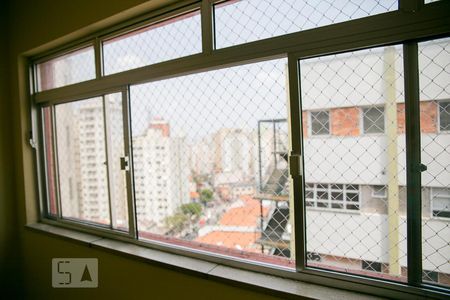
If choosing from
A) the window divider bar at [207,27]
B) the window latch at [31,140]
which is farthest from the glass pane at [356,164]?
the window latch at [31,140]

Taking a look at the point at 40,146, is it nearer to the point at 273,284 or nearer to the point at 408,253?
the point at 273,284

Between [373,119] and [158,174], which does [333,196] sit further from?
[158,174]

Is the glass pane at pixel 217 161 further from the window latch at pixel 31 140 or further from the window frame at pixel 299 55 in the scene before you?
the window latch at pixel 31 140

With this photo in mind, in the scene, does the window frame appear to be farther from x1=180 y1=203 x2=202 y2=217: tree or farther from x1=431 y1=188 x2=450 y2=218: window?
x1=180 y1=203 x2=202 y2=217: tree

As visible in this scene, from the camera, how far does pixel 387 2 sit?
3.45 feet

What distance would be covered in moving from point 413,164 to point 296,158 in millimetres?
464

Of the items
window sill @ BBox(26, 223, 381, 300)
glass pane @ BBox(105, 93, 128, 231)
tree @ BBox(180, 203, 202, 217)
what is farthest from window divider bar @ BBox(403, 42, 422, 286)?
glass pane @ BBox(105, 93, 128, 231)

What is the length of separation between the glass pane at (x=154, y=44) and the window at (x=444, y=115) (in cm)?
117

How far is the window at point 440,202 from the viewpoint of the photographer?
1014mm

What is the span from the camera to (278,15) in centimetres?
128

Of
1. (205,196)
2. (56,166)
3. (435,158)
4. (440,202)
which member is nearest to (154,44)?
(205,196)

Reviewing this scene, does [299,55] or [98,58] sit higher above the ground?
[98,58]

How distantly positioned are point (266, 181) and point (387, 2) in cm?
101

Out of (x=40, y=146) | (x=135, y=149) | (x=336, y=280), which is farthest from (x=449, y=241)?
(x=40, y=146)
